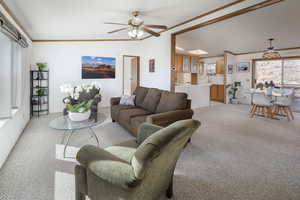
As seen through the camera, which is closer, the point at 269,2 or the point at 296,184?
the point at 296,184

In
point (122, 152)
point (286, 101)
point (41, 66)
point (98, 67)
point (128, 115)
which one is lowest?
point (122, 152)

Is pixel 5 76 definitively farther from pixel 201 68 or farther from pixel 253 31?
pixel 201 68

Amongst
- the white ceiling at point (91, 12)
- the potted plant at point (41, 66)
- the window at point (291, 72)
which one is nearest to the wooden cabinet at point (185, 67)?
the white ceiling at point (91, 12)

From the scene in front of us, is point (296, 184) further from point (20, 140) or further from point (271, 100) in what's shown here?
point (20, 140)

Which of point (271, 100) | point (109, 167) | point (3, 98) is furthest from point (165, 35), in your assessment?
point (109, 167)

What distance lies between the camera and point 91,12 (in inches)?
126

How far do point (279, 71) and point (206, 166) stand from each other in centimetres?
717

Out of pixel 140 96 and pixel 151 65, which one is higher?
pixel 151 65

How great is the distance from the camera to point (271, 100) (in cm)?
477

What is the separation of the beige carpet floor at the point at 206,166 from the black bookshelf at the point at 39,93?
1506mm

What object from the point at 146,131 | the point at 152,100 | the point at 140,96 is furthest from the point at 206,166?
the point at 140,96

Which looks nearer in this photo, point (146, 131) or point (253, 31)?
point (146, 131)

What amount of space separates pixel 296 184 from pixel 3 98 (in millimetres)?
3976

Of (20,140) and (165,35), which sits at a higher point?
(165,35)
